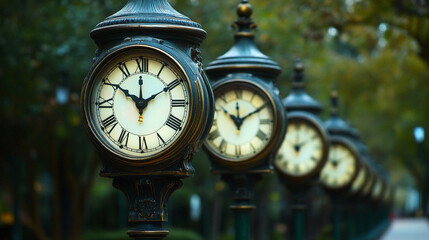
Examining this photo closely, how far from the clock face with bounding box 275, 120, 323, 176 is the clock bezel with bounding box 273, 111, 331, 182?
2cm

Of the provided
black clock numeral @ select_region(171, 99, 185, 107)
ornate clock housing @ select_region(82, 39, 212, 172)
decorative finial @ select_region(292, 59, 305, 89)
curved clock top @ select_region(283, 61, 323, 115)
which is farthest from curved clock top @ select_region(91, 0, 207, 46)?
decorative finial @ select_region(292, 59, 305, 89)

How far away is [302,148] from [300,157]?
0.12m

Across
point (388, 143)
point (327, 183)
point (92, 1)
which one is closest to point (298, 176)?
point (327, 183)

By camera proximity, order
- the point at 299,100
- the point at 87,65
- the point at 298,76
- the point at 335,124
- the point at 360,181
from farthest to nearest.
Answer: the point at 360,181 < the point at 87,65 < the point at 335,124 < the point at 298,76 < the point at 299,100

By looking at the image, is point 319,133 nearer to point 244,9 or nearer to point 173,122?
point 244,9

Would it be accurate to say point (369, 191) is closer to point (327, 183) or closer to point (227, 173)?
point (327, 183)

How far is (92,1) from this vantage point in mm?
18203

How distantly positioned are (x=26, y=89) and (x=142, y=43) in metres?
13.0

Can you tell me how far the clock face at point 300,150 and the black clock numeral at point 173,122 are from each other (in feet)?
19.4

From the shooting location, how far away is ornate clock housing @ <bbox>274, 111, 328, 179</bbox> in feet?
38.5

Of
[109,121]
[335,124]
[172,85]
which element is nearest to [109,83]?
[109,121]

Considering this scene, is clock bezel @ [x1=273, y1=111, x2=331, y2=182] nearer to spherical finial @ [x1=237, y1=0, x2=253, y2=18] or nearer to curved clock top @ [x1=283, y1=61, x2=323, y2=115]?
curved clock top @ [x1=283, y1=61, x2=323, y2=115]

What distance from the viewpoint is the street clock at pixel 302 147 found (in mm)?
11734

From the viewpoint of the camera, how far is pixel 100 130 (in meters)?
5.94
